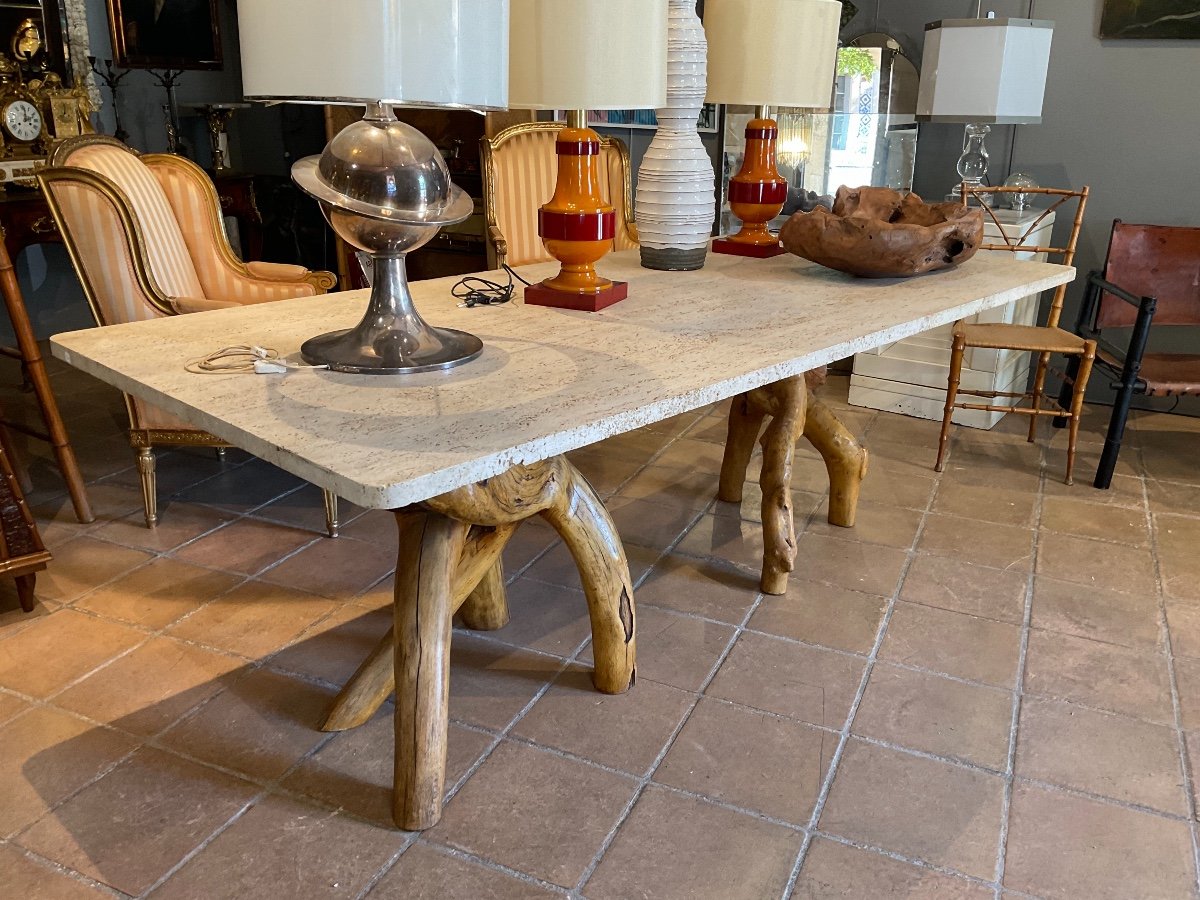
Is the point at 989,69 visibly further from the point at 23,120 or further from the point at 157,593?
the point at 23,120

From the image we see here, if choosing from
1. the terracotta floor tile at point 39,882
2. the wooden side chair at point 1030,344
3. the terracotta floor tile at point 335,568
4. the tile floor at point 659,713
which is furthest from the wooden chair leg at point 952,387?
the terracotta floor tile at point 39,882

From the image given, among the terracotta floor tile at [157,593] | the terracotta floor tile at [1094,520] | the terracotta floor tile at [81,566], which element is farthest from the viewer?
the terracotta floor tile at [1094,520]

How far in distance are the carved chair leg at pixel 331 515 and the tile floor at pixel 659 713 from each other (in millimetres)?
51

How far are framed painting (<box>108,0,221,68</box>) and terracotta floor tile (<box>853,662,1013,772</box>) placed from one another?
446 cm

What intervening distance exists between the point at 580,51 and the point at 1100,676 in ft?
5.43

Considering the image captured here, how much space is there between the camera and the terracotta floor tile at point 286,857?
4.84 ft

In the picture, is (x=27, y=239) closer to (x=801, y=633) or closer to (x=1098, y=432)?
(x=801, y=633)

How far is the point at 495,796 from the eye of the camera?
1.68 m

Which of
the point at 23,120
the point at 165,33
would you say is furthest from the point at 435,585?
the point at 165,33

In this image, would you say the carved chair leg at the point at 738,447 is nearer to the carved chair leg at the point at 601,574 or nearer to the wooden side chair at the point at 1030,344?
the wooden side chair at the point at 1030,344

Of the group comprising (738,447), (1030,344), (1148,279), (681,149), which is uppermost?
(681,149)

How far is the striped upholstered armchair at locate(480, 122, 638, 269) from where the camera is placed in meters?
3.16

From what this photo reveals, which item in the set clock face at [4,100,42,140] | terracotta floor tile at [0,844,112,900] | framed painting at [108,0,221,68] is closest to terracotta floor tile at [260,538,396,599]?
terracotta floor tile at [0,844,112,900]

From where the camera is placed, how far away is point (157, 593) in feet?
7.71
